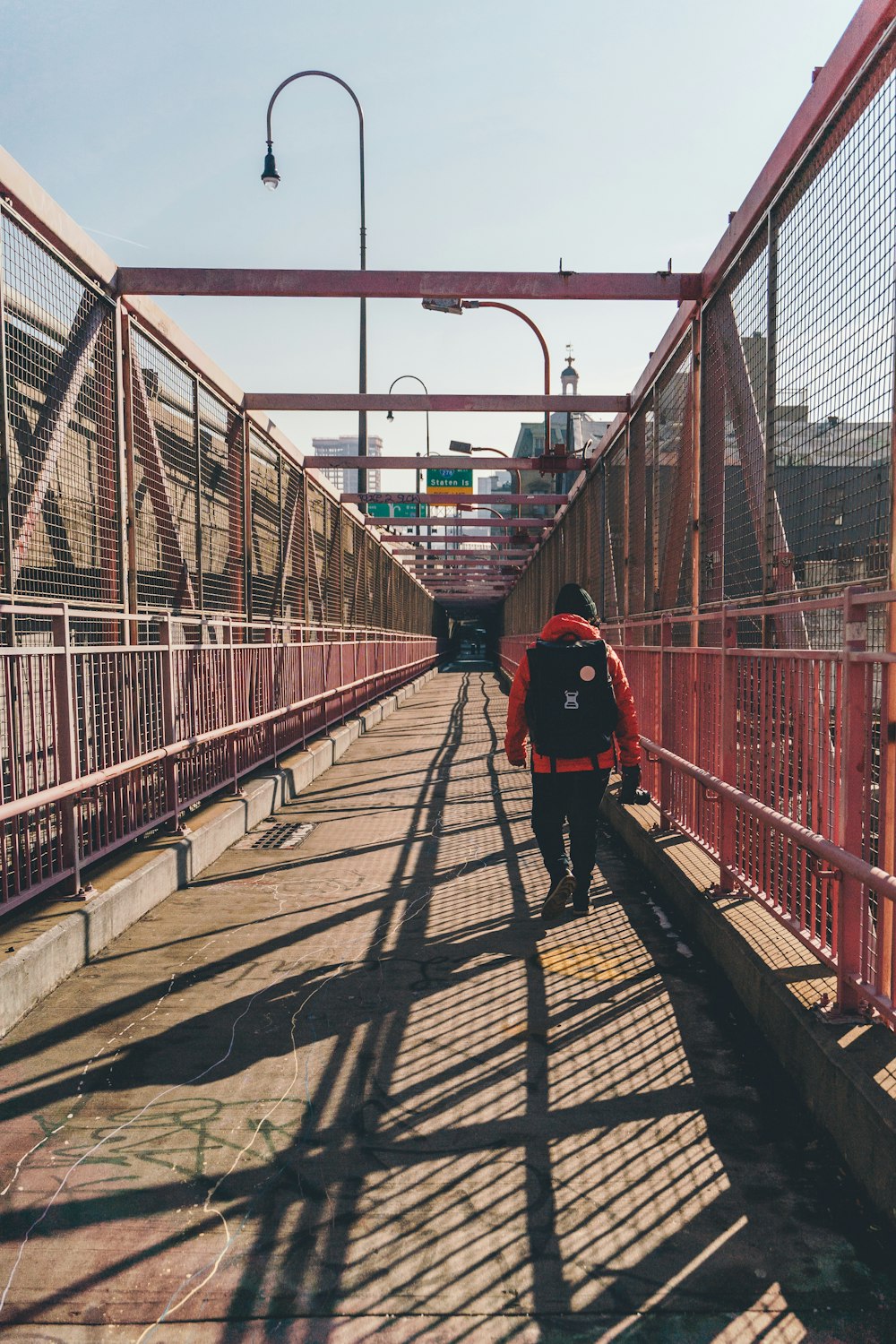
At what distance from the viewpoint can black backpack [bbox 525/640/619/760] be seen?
5.49 m

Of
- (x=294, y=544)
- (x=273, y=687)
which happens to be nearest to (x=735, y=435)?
(x=273, y=687)

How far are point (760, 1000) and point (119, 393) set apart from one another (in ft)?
19.1

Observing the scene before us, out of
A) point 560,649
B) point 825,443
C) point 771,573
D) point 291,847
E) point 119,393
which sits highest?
point 119,393

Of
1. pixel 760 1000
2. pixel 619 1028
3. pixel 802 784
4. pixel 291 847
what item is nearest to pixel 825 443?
pixel 802 784

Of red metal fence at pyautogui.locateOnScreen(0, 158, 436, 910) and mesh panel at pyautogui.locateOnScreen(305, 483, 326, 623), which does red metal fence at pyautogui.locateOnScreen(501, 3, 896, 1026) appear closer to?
red metal fence at pyautogui.locateOnScreen(0, 158, 436, 910)

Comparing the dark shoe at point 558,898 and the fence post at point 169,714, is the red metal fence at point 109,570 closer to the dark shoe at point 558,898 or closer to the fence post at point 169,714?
the fence post at point 169,714

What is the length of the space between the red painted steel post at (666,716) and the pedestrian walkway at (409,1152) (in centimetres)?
157

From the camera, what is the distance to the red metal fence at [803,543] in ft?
10.9

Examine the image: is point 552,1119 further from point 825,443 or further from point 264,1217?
point 825,443

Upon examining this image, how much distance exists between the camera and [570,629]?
5.64 meters

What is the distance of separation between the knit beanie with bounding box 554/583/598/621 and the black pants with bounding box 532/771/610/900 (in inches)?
36.4

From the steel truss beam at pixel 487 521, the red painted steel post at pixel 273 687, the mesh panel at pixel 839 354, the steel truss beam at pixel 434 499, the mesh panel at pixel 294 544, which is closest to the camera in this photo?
the mesh panel at pixel 839 354

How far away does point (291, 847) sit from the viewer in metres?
7.67

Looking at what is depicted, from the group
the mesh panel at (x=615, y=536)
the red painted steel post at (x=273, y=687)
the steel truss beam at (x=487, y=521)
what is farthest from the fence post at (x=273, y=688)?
the steel truss beam at (x=487, y=521)
